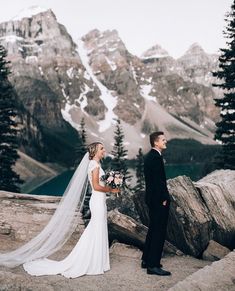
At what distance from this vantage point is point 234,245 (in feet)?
55.0

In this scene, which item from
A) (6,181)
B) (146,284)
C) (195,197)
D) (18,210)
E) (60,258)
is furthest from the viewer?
(6,181)

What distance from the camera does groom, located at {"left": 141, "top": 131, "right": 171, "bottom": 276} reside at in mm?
12125

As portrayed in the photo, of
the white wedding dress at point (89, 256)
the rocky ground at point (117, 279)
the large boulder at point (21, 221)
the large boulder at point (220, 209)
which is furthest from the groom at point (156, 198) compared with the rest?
the large boulder at point (220, 209)

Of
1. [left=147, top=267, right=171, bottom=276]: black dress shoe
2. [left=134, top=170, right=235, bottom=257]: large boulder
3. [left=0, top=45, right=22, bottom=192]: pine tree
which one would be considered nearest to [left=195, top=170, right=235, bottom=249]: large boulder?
[left=134, top=170, right=235, bottom=257]: large boulder

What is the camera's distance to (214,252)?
15055 millimetres

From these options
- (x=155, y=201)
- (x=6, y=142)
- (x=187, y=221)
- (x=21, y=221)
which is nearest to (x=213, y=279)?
(x=155, y=201)

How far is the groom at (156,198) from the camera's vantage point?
1212 cm

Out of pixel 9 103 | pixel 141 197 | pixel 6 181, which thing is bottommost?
pixel 6 181

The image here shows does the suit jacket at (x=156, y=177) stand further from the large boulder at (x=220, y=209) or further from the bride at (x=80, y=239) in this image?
the large boulder at (x=220, y=209)

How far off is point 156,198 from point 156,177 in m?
0.61

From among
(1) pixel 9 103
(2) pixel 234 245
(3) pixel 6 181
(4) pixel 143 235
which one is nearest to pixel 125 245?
(4) pixel 143 235

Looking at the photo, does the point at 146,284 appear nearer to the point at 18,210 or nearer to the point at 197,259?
the point at 197,259

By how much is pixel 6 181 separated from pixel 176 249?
37.9 meters

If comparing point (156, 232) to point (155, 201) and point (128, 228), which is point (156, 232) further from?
point (128, 228)
